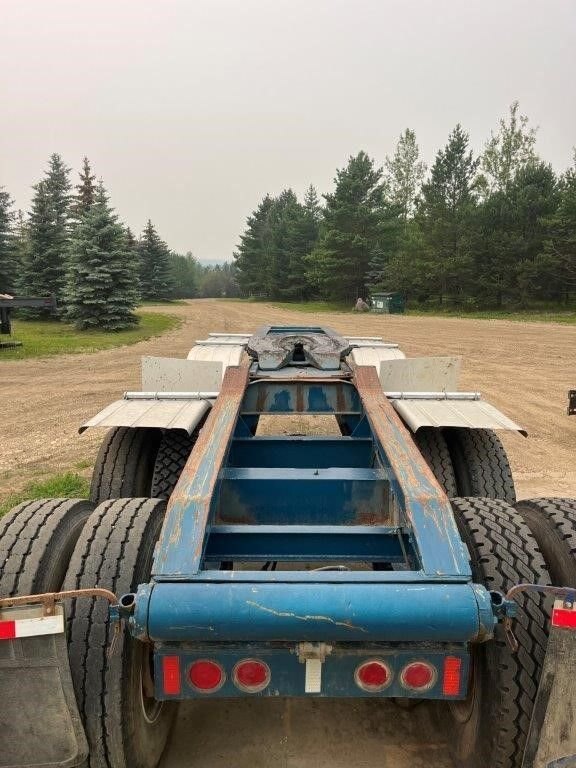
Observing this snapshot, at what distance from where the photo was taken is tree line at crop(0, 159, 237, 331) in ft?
70.6

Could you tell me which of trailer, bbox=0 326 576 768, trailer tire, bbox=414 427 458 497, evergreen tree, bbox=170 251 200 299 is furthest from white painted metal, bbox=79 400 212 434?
evergreen tree, bbox=170 251 200 299

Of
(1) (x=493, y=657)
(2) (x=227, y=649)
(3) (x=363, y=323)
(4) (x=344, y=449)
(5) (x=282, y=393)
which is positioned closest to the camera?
(2) (x=227, y=649)

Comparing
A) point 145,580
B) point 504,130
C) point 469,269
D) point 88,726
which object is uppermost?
point 504,130

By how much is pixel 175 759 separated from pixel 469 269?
34.0 metres

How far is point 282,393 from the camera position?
162 inches

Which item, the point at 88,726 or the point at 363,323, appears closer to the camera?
the point at 88,726

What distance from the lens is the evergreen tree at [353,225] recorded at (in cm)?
3909

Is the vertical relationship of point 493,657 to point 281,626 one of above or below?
below

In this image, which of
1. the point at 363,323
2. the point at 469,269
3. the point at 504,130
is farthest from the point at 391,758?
the point at 504,130

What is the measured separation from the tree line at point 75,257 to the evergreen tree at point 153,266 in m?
9.01

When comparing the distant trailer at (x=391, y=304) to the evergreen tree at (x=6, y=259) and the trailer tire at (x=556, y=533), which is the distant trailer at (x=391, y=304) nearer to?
the evergreen tree at (x=6, y=259)

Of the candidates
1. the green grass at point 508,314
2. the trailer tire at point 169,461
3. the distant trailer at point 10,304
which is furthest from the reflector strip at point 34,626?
the green grass at point 508,314

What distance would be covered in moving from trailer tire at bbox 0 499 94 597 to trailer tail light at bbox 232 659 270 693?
2.46 ft

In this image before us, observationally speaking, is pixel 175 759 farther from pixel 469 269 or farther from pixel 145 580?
pixel 469 269
